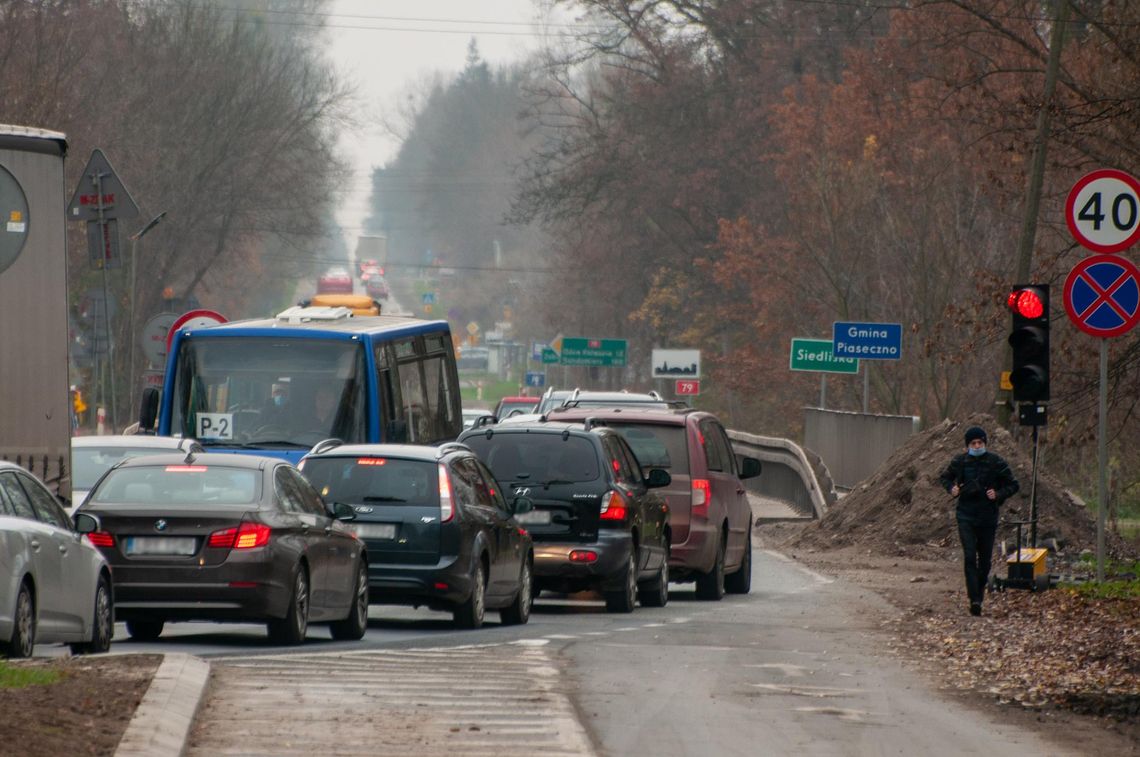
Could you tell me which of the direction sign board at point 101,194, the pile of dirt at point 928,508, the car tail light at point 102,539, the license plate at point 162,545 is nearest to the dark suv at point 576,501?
the license plate at point 162,545

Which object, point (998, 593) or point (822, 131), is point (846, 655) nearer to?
point (998, 593)

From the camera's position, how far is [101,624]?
1379cm

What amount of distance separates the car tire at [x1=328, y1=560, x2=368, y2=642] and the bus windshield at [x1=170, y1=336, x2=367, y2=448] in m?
6.12

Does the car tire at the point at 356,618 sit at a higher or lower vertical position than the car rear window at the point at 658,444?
lower

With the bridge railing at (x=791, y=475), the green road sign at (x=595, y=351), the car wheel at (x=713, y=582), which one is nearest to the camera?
the car wheel at (x=713, y=582)

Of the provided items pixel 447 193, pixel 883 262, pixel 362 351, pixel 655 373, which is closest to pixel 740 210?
pixel 655 373

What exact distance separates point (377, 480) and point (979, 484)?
17.9 feet

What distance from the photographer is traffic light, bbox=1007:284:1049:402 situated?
1942cm

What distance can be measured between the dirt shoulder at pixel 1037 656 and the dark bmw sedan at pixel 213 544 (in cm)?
426

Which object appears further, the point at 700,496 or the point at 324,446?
the point at 700,496

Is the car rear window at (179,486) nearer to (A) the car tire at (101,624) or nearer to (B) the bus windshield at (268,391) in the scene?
(A) the car tire at (101,624)

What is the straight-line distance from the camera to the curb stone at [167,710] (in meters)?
8.55

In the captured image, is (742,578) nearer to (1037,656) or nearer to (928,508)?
(928,508)

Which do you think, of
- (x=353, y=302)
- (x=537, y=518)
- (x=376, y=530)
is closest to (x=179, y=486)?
(x=376, y=530)
